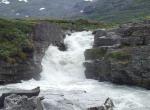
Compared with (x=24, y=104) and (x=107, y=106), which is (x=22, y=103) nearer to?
(x=24, y=104)

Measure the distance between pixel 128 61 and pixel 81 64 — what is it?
12.2m

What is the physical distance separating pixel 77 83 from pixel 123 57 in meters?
7.22

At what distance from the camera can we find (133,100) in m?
43.8

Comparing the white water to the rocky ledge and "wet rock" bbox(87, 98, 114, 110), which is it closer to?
"wet rock" bbox(87, 98, 114, 110)

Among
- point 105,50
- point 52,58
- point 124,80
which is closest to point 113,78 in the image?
point 124,80

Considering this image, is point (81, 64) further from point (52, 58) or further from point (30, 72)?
point (30, 72)

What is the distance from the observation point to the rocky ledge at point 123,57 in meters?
53.4

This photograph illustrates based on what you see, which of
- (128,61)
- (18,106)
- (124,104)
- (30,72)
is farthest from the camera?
(30,72)

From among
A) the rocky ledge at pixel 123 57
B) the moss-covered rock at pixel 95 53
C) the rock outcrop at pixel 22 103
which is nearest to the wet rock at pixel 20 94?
the rock outcrop at pixel 22 103

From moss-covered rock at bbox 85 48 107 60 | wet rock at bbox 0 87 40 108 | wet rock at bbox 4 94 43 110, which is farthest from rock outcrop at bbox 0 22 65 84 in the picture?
wet rock at bbox 4 94 43 110

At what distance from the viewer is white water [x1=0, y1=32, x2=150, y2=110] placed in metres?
42.0

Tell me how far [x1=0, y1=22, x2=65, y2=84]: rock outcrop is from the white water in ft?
4.62

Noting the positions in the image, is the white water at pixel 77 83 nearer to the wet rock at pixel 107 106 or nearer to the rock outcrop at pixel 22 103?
the wet rock at pixel 107 106

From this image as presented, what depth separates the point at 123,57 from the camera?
183ft
